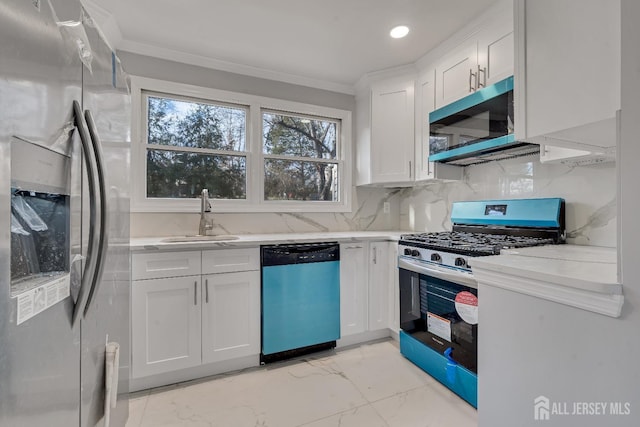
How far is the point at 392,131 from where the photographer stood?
2.69 m

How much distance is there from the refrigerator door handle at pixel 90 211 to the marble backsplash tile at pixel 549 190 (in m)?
2.32

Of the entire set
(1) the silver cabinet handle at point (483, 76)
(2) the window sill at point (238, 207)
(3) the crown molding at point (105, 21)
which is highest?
(3) the crown molding at point (105, 21)

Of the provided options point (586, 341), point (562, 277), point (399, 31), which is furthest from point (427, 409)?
point (399, 31)

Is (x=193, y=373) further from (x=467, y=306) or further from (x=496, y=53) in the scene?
(x=496, y=53)

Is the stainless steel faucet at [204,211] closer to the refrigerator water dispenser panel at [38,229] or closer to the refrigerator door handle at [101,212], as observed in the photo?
the refrigerator door handle at [101,212]

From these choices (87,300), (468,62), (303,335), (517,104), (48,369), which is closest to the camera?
(48,369)

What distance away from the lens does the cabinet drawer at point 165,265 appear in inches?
68.9

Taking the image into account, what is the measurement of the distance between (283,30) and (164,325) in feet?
7.17

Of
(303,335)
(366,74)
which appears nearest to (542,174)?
(366,74)

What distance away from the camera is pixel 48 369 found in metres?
0.62

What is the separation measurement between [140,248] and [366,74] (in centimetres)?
239

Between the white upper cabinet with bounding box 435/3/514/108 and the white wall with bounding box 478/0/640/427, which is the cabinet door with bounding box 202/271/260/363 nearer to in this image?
the white wall with bounding box 478/0/640/427

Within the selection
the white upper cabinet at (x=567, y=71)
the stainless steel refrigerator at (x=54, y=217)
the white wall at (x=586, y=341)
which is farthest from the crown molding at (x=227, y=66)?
the white wall at (x=586, y=341)

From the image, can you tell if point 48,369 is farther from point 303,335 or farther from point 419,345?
point 419,345
